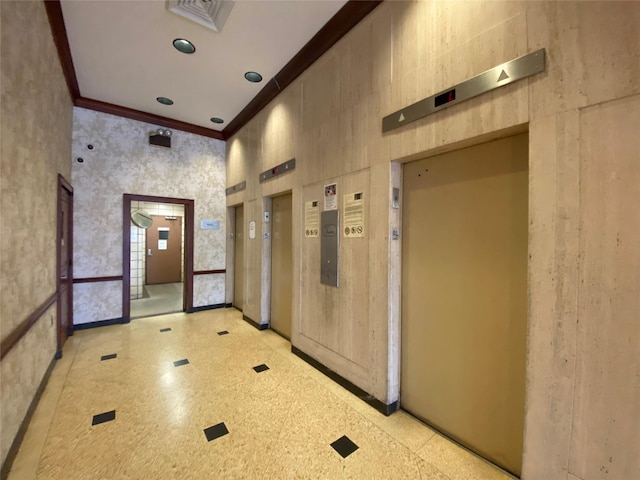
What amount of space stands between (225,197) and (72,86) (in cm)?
263

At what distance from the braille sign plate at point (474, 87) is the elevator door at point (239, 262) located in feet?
12.5

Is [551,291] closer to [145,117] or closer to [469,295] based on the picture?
[469,295]

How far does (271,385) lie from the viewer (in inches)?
103

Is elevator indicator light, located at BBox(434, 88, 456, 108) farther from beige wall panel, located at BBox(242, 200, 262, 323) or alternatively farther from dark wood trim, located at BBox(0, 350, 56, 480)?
dark wood trim, located at BBox(0, 350, 56, 480)

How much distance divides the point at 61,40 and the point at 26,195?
78.6 inches

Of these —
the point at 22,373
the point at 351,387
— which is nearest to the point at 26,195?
the point at 22,373

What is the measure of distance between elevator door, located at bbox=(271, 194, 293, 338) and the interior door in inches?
217

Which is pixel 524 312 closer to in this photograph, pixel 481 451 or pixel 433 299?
pixel 433 299

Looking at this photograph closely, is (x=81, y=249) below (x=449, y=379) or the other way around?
the other way around

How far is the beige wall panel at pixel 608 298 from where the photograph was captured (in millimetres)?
1199

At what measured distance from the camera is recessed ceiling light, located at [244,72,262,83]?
3.52 metres

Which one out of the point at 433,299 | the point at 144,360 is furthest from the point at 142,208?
the point at 433,299

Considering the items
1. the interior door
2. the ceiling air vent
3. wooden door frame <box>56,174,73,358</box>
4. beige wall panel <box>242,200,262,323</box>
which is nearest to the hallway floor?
wooden door frame <box>56,174,73,358</box>

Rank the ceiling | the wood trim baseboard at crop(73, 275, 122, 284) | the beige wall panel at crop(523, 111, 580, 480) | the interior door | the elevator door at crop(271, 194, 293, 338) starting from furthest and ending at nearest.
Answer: the interior door, the wood trim baseboard at crop(73, 275, 122, 284), the elevator door at crop(271, 194, 293, 338), the ceiling, the beige wall panel at crop(523, 111, 580, 480)
